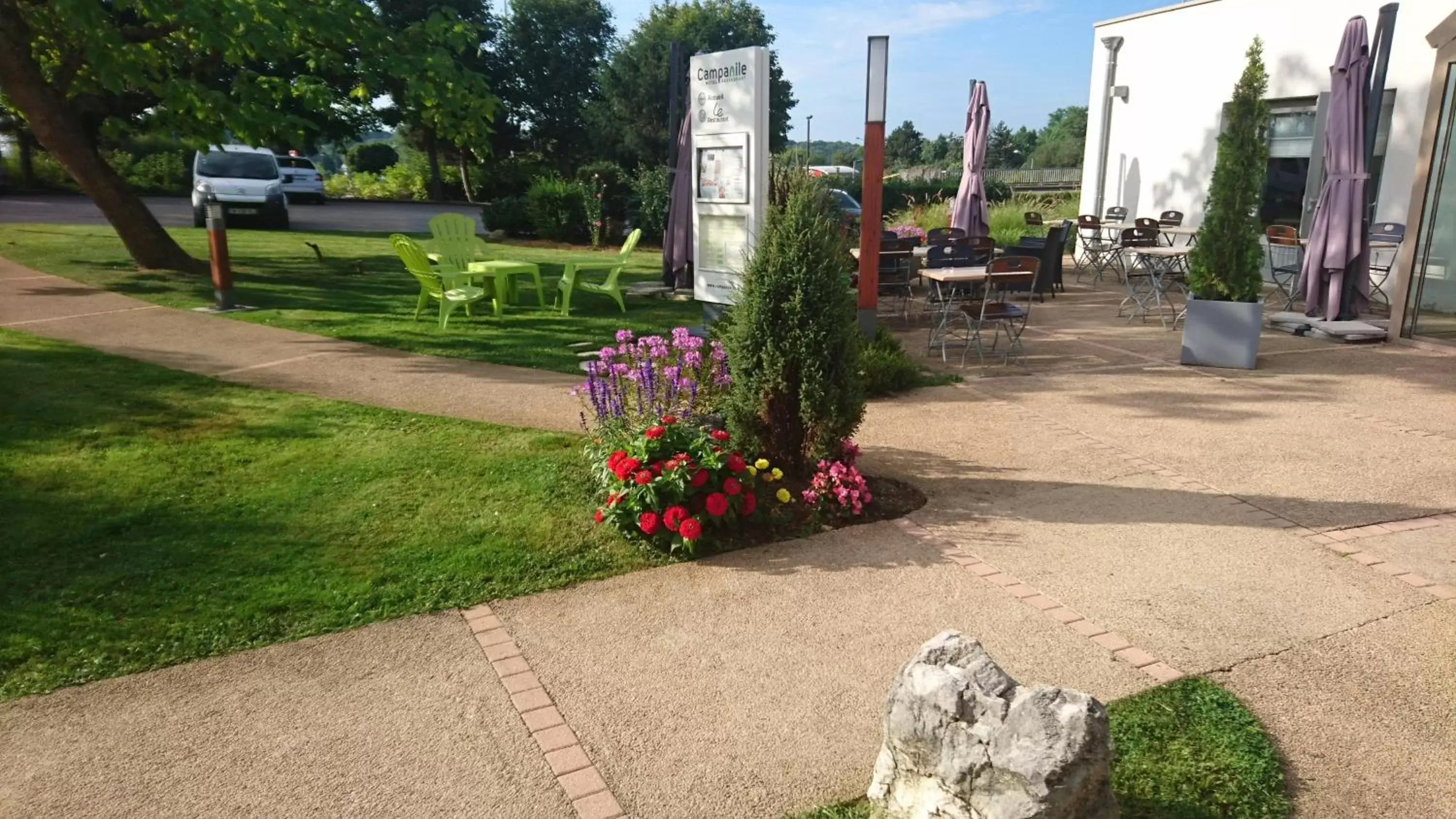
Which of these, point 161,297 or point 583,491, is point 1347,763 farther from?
point 161,297

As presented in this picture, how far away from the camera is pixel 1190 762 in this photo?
2.89 meters

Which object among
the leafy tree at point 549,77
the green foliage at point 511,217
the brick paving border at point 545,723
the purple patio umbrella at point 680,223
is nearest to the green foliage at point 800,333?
the brick paving border at point 545,723

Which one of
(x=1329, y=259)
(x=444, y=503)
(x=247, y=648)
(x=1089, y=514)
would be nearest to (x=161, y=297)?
(x=444, y=503)

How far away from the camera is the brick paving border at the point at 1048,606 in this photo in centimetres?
352

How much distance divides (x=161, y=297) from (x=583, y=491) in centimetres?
831

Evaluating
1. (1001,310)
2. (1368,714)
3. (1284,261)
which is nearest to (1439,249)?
(1284,261)

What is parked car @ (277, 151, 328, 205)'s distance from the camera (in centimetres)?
3114

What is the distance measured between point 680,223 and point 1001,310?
4.73m

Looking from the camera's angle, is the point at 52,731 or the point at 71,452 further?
the point at 71,452

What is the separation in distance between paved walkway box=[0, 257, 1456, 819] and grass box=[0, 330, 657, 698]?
23 cm

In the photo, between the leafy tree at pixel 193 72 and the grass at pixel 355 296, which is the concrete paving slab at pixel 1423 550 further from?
the leafy tree at pixel 193 72

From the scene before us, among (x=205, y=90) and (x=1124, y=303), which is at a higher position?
(x=205, y=90)

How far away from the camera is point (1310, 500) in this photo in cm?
526

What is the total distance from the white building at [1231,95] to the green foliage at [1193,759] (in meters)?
8.55
